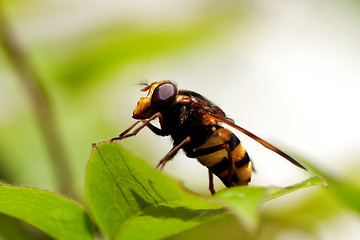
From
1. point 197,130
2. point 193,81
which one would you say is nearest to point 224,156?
point 197,130

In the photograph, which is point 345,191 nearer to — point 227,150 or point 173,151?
point 227,150

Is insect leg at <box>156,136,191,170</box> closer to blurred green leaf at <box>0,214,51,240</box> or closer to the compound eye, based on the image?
the compound eye

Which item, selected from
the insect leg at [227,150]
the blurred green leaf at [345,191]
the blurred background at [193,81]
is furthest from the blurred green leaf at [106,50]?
the blurred green leaf at [345,191]

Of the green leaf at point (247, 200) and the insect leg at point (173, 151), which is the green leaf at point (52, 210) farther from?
the insect leg at point (173, 151)

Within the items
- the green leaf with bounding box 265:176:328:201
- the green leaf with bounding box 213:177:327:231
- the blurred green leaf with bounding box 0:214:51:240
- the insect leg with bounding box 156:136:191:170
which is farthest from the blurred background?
the green leaf with bounding box 213:177:327:231

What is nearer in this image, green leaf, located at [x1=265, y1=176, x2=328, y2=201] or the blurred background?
green leaf, located at [x1=265, y1=176, x2=328, y2=201]

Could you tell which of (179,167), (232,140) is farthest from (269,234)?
(179,167)

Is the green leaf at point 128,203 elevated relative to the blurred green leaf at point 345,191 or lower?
elevated

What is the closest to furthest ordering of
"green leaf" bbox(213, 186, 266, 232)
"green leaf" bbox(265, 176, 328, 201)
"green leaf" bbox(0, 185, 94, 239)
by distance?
1. "green leaf" bbox(213, 186, 266, 232)
2. "green leaf" bbox(265, 176, 328, 201)
3. "green leaf" bbox(0, 185, 94, 239)
